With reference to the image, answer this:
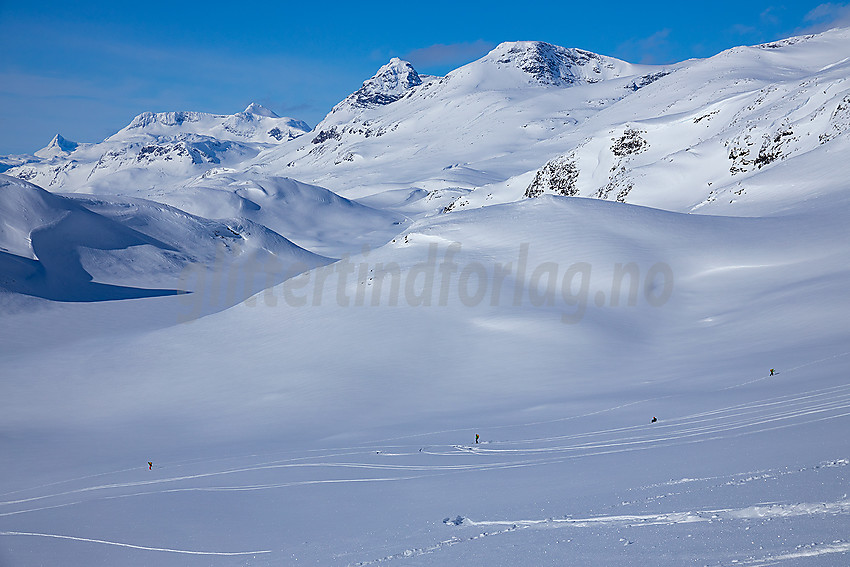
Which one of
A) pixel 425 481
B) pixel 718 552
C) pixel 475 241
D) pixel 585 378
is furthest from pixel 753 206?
pixel 718 552

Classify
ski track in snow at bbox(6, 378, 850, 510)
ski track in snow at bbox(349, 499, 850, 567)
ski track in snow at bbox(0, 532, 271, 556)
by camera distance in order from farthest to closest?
ski track in snow at bbox(6, 378, 850, 510), ski track in snow at bbox(0, 532, 271, 556), ski track in snow at bbox(349, 499, 850, 567)

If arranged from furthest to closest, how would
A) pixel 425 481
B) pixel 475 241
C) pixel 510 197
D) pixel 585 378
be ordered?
1. pixel 510 197
2. pixel 475 241
3. pixel 585 378
4. pixel 425 481

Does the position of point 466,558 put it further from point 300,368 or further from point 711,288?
point 711,288

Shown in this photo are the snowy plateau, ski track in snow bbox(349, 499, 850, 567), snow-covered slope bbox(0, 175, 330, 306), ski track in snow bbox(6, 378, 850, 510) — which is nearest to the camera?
ski track in snow bbox(349, 499, 850, 567)

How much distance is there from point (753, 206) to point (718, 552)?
112ft

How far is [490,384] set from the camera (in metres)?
20.5

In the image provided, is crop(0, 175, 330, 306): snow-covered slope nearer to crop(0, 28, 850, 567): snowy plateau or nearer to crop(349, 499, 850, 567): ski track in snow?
crop(0, 28, 850, 567): snowy plateau

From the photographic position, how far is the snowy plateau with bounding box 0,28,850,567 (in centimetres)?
836

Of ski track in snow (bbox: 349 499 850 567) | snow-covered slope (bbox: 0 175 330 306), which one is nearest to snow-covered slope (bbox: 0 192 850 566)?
ski track in snow (bbox: 349 499 850 567)

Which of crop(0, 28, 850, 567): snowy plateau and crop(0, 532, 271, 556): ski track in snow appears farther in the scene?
crop(0, 532, 271, 556): ski track in snow

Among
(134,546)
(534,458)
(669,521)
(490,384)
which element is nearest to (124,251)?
(490,384)

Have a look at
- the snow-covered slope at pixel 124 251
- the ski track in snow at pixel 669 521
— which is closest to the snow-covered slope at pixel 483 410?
the ski track in snow at pixel 669 521

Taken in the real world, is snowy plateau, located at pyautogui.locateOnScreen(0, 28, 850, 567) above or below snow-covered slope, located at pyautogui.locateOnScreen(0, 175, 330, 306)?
below

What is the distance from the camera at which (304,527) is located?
9781mm
